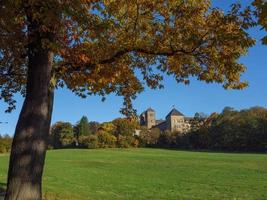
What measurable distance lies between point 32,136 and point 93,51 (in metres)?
3.96

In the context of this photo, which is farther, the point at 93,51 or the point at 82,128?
the point at 82,128

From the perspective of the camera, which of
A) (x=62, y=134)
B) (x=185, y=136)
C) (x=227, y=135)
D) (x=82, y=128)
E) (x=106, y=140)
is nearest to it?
(x=227, y=135)

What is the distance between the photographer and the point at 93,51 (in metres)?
13.8

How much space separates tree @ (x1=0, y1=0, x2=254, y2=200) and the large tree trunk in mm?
22

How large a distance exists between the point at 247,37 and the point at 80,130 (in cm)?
13137

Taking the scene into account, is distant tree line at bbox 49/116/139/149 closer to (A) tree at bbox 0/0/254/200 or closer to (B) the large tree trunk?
(A) tree at bbox 0/0/254/200

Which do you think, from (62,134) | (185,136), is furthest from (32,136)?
(62,134)

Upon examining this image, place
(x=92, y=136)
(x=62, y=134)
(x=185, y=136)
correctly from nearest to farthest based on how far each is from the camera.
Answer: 1. (x=92, y=136)
2. (x=185, y=136)
3. (x=62, y=134)

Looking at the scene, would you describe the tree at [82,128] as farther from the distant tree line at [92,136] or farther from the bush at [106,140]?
the bush at [106,140]

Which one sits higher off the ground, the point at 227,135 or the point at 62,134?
the point at 62,134

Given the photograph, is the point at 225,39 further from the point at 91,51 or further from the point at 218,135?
the point at 218,135

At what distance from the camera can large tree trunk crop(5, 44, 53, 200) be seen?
1037 centimetres

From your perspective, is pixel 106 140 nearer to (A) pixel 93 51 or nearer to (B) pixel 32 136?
(A) pixel 93 51

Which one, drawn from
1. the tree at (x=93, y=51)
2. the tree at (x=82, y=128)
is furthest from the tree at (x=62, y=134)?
the tree at (x=93, y=51)
